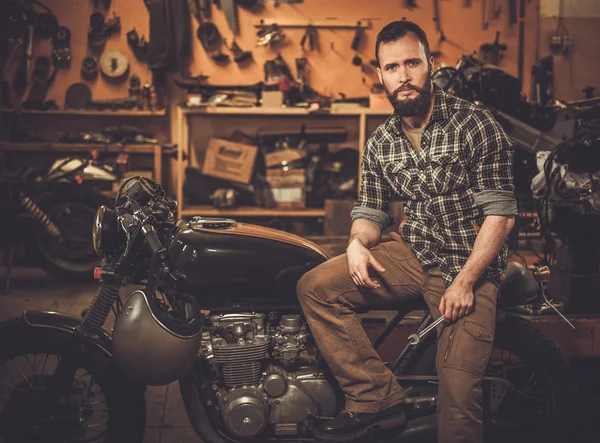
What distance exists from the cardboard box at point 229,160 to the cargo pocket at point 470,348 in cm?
448

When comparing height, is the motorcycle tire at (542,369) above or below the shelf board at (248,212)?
below

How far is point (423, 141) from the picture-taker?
2480mm

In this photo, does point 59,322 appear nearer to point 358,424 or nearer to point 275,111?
point 358,424

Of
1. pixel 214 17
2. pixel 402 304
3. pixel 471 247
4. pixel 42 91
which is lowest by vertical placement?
pixel 402 304

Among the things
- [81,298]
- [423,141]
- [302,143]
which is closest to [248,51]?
[302,143]

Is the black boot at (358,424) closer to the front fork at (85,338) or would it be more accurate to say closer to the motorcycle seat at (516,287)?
the motorcycle seat at (516,287)

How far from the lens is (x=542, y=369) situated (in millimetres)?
2486

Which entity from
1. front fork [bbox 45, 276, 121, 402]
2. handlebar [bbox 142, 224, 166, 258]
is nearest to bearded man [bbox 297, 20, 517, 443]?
handlebar [bbox 142, 224, 166, 258]

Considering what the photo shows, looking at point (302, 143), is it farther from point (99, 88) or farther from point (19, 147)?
point (19, 147)

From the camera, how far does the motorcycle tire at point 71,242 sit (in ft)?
18.6

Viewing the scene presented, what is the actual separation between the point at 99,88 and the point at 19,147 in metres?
0.96

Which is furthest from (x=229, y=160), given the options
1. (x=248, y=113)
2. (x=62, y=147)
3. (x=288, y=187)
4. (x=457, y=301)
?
(x=457, y=301)

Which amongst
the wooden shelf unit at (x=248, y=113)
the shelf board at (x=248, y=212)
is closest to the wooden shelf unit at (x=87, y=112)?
the wooden shelf unit at (x=248, y=113)

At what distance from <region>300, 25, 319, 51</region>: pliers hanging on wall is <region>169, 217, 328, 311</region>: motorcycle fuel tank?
16.1ft
